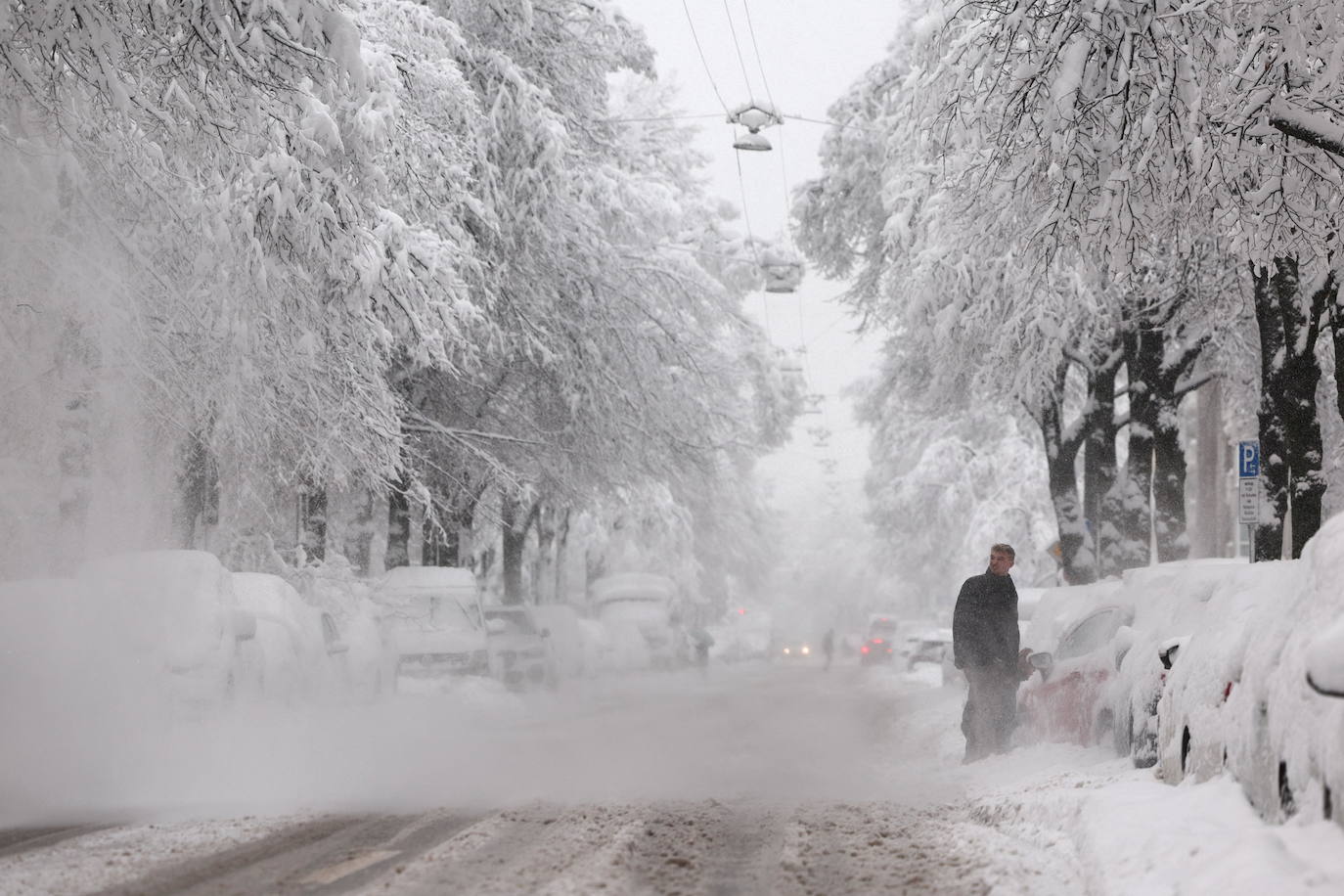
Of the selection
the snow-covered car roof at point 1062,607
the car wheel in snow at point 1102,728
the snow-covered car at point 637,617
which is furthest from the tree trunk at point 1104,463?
the snow-covered car at point 637,617

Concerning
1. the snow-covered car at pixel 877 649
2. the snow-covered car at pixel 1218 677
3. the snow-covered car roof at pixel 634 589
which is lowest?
the snow-covered car at pixel 877 649

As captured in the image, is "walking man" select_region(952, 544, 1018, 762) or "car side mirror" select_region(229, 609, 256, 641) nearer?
"walking man" select_region(952, 544, 1018, 762)

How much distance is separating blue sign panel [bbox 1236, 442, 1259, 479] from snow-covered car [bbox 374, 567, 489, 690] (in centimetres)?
953

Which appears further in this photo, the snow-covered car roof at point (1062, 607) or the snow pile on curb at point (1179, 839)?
the snow-covered car roof at point (1062, 607)

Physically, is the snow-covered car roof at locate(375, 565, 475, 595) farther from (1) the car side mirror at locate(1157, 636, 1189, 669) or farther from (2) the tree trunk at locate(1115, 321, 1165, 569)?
(1) the car side mirror at locate(1157, 636, 1189, 669)

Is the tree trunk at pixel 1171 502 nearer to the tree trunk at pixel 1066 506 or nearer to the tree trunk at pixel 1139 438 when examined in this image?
the tree trunk at pixel 1139 438

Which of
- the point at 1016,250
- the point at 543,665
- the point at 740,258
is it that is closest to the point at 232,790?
the point at 1016,250

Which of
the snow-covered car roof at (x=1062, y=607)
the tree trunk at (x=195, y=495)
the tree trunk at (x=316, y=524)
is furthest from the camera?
the tree trunk at (x=316, y=524)

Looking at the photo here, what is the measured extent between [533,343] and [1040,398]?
7.48 metres

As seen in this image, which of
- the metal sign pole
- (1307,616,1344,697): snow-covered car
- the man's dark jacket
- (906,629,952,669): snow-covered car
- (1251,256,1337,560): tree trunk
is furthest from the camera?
(906,629,952,669): snow-covered car

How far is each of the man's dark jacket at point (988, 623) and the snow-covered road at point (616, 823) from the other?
845 millimetres

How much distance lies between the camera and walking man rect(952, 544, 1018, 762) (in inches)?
487

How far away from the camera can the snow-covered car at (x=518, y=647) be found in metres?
23.8

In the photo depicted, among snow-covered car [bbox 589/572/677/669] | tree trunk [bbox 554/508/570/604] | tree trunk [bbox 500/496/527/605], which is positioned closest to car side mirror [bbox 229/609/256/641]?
snow-covered car [bbox 589/572/677/669]
